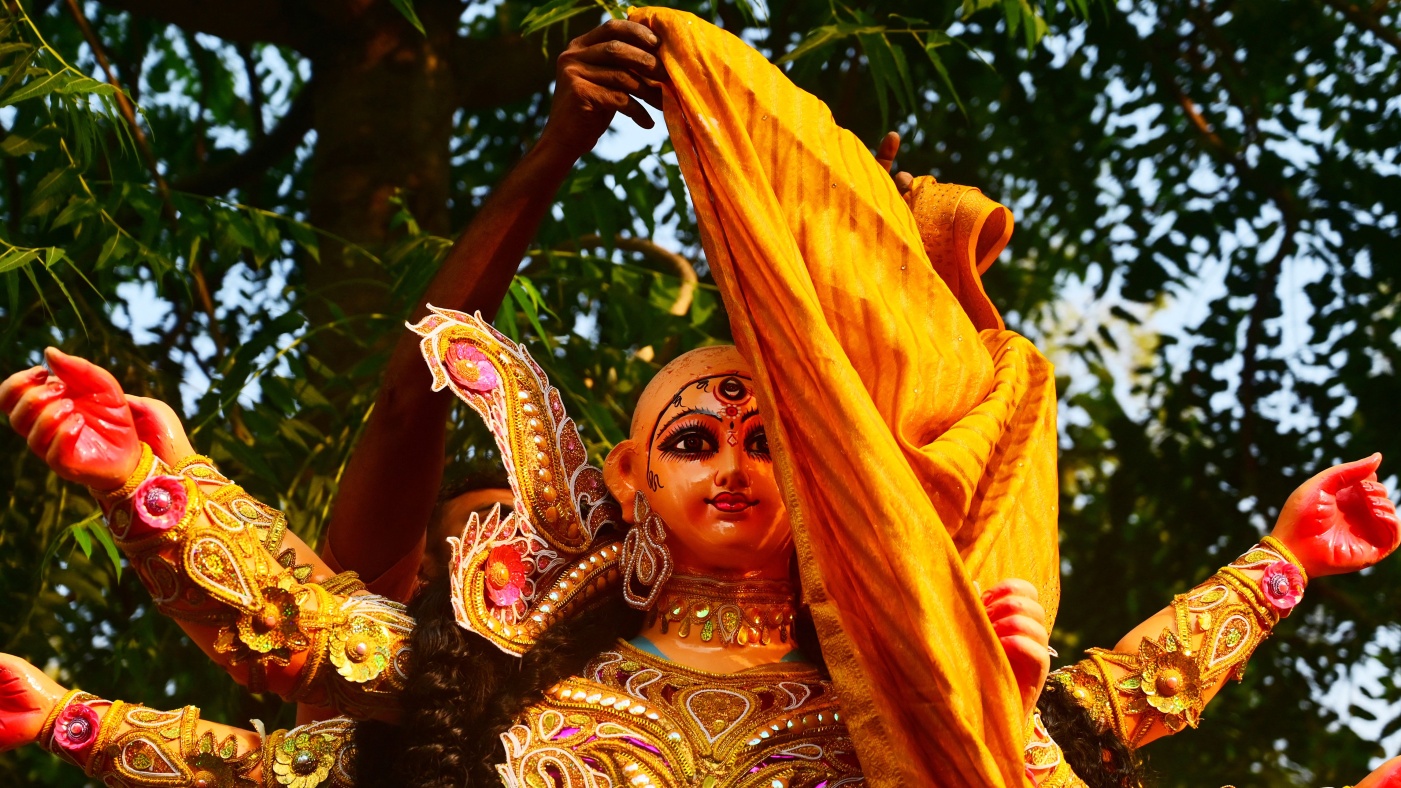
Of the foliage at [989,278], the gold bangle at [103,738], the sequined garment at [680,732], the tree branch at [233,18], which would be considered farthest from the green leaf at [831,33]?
the gold bangle at [103,738]

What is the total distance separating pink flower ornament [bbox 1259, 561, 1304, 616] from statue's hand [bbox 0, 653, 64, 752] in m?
1.79

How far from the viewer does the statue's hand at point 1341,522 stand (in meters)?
2.83

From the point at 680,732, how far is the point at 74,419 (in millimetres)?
882

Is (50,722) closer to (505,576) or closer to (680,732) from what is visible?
(505,576)

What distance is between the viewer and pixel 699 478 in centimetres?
254

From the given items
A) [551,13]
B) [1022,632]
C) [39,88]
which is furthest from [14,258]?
[1022,632]

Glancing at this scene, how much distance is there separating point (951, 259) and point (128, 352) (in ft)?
6.57

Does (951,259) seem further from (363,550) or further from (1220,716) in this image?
(1220,716)

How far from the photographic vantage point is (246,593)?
7.84 ft

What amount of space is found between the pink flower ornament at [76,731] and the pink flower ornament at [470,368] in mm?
678

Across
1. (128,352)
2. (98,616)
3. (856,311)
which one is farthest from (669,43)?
(98,616)

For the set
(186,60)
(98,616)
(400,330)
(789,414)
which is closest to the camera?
(789,414)

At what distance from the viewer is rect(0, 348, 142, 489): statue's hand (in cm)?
222

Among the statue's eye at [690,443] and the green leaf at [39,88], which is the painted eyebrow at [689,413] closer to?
the statue's eye at [690,443]
